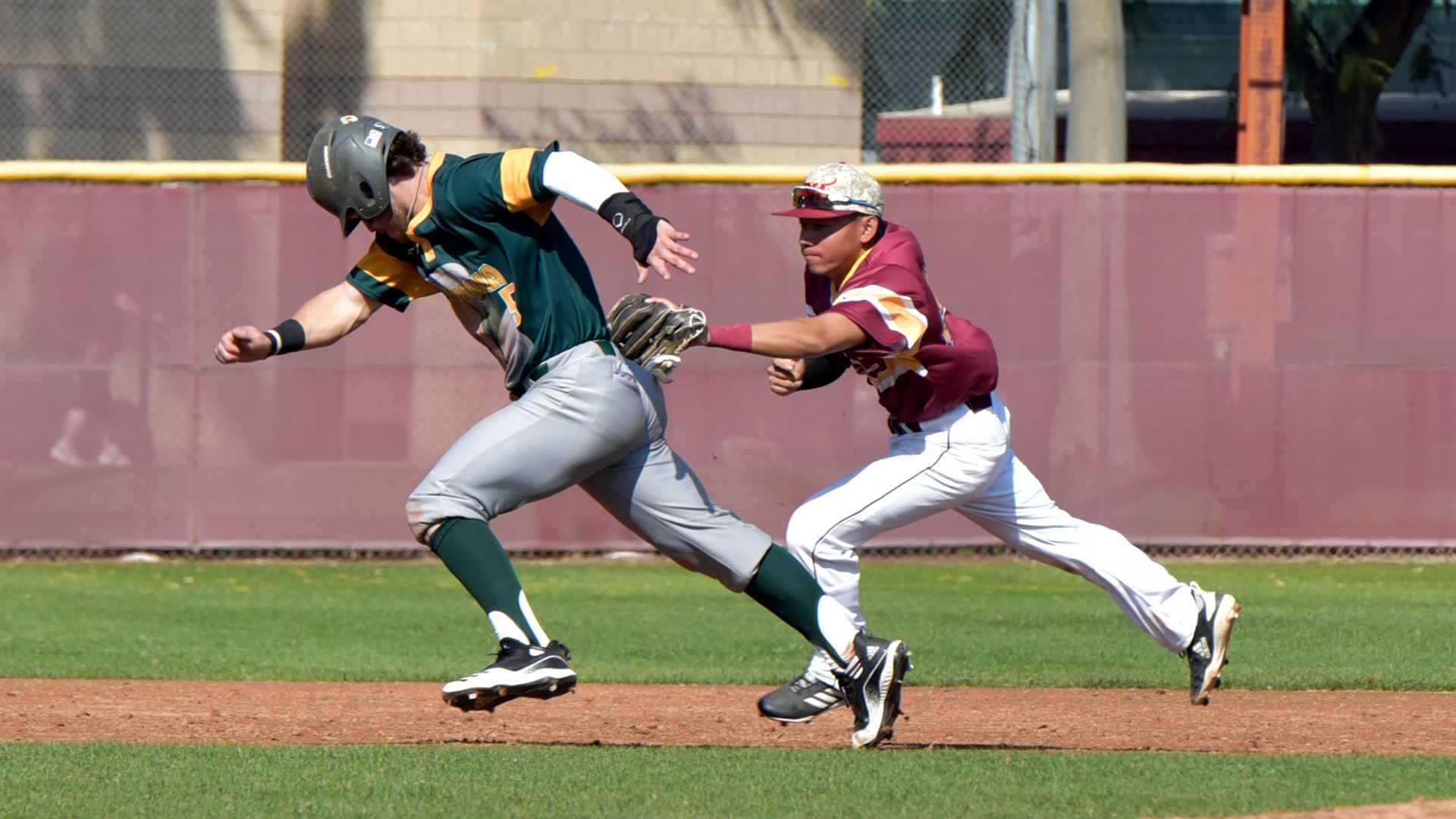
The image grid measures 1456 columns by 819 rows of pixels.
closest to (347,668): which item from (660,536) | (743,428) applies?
(660,536)

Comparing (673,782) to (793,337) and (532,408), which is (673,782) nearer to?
(532,408)

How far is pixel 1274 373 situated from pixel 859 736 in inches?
266

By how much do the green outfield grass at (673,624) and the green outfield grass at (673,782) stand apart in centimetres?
201

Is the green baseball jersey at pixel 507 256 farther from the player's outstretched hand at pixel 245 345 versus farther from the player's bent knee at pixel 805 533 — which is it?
the player's bent knee at pixel 805 533

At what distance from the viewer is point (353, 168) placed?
187 inches

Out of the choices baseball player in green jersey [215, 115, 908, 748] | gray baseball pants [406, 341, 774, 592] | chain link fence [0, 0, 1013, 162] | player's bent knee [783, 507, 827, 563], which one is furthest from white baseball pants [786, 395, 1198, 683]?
chain link fence [0, 0, 1013, 162]

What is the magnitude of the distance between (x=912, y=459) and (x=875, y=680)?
726 millimetres

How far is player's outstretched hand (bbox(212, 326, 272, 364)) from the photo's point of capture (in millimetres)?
4895

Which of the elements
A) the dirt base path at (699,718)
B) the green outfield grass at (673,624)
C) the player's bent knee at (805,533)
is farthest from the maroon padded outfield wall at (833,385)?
the player's bent knee at (805,533)

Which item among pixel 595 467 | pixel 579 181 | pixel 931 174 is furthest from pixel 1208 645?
pixel 931 174

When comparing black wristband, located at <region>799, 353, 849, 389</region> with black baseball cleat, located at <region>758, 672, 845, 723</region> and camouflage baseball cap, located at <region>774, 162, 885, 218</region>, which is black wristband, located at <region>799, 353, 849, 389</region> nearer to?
camouflage baseball cap, located at <region>774, 162, 885, 218</region>

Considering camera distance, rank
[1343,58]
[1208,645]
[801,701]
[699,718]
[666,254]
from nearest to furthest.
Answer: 1. [666,254]
2. [801,701]
3. [1208,645]
4. [699,718]
5. [1343,58]

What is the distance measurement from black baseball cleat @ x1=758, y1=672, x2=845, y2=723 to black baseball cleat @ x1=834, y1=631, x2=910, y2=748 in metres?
0.23

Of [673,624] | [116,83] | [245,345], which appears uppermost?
[116,83]
